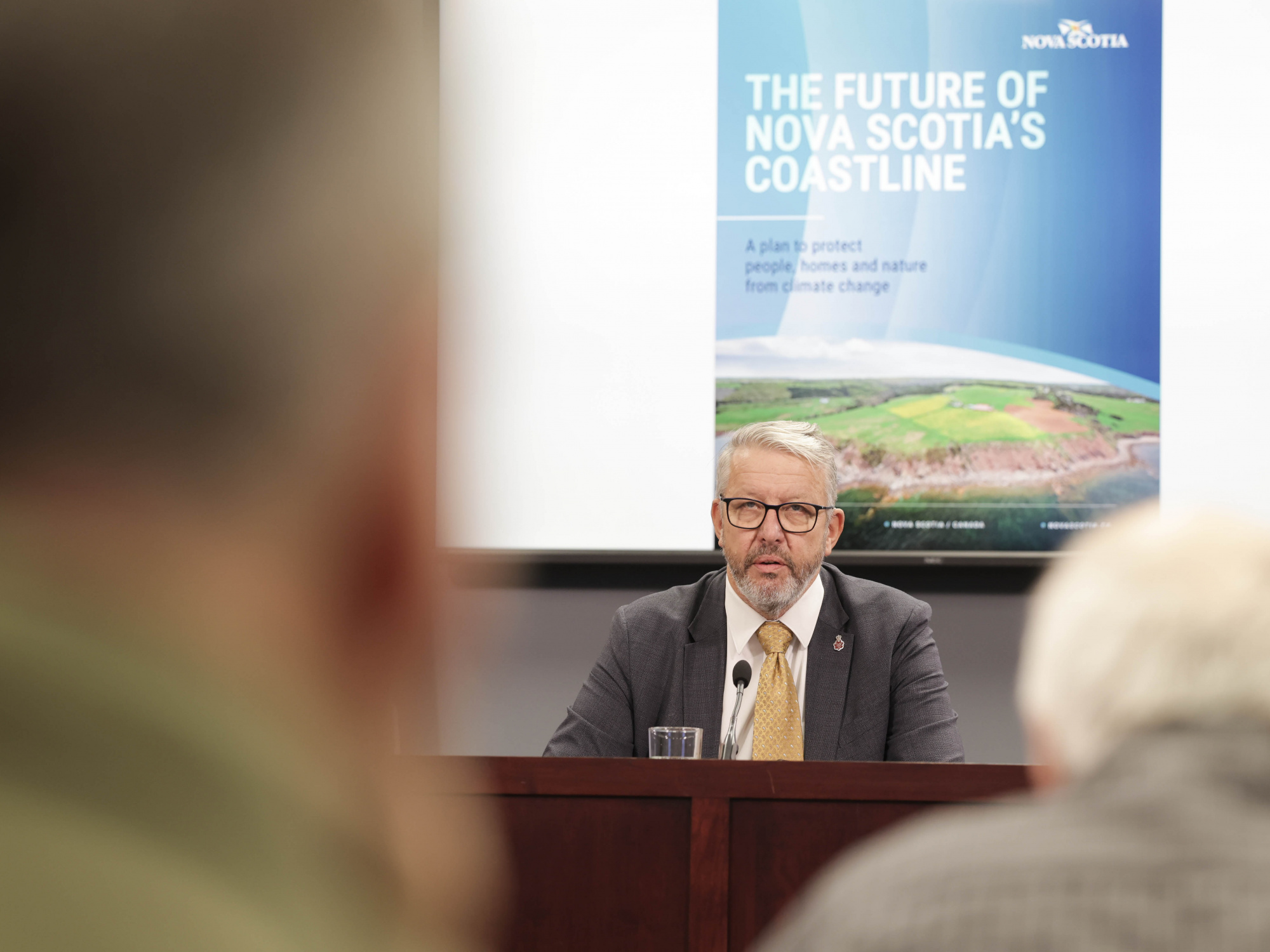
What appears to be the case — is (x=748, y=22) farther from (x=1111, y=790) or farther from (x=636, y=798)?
(x=1111, y=790)

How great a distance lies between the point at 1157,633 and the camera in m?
0.75

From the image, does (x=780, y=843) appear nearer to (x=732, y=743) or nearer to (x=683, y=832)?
(x=683, y=832)

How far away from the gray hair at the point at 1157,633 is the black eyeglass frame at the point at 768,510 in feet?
7.82

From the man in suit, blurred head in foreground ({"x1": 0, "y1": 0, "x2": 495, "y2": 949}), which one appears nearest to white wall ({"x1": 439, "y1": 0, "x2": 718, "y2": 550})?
the man in suit

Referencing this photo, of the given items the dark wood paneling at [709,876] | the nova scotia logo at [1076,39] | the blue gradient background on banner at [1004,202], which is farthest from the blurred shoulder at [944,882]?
the nova scotia logo at [1076,39]

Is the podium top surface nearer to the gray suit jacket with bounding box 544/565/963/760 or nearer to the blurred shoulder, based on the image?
the gray suit jacket with bounding box 544/565/963/760

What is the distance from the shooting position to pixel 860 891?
27.4 inches

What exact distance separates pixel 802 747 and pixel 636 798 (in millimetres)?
887

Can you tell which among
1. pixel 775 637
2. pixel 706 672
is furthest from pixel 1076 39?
pixel 706 672

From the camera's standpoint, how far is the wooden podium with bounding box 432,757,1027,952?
6.43 feet

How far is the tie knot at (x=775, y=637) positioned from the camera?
117 inches

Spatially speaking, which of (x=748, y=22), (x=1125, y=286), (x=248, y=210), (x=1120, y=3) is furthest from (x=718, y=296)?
(x=248, y=210)

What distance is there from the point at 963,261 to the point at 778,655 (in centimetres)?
137

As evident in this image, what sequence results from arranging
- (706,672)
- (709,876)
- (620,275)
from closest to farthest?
(709,876), (706,672), (620,275)
